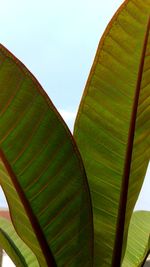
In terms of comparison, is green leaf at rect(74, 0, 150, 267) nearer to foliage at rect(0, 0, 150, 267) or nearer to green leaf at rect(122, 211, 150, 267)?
foliage at rect(0, 0, 150, 267)

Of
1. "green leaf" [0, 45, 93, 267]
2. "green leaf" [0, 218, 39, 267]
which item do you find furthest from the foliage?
"green leaf" [0, 218, 39, 267]

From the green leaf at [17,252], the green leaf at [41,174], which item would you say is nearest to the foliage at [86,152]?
the green leaf at [41,174]

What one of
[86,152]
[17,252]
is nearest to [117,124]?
[86,152]

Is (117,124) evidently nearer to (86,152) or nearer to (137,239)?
(86,152)

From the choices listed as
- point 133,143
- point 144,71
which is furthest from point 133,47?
point 133,143

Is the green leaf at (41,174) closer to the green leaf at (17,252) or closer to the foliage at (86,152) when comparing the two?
the foliage at (86,152)

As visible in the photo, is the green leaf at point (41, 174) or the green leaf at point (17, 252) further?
the green leaf at point (17, 252)
